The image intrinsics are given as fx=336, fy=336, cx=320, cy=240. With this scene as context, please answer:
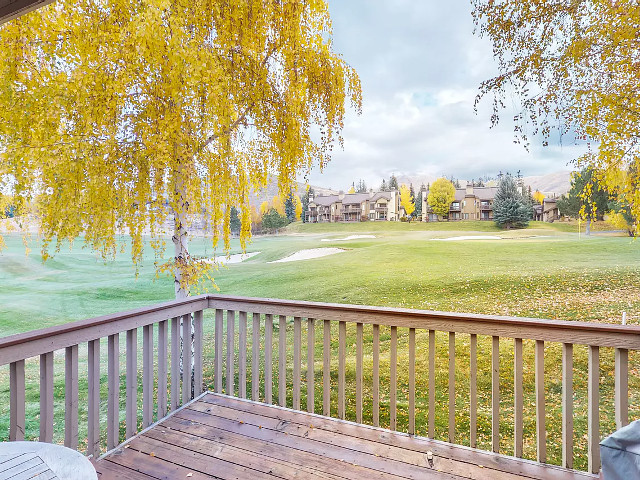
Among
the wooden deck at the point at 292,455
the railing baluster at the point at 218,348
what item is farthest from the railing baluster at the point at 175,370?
the railing baluster at the point at 218,348

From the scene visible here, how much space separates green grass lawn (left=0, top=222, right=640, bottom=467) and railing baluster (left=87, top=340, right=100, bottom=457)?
1.52 m

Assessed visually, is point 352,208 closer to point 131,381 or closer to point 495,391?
point 495,391

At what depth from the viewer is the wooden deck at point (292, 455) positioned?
68.1 inches

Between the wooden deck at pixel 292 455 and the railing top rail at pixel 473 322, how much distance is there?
0.69 meters

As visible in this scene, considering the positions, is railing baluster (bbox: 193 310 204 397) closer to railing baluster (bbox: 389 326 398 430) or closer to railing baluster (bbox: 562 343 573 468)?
railing baluster (bbox: 389 326 398 430)

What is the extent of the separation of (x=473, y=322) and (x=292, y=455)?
4.16ft

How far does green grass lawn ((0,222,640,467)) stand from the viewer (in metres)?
3.08

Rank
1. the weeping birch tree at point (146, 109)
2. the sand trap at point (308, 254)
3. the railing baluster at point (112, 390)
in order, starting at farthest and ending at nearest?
the sand trap at point (308, 254), the weeping birch tree at point (146, 109), the railing baluster at point (112, 390)

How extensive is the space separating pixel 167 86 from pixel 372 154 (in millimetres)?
2472

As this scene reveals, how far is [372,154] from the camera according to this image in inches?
166

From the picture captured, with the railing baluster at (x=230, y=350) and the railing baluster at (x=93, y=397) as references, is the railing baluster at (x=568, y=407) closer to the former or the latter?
the railing baluster at (x=230, y=350)

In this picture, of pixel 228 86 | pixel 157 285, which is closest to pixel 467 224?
pixel 228 86

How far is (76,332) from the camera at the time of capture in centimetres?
177

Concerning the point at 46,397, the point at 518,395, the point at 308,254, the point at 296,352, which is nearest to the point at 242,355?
the point at 296,352
